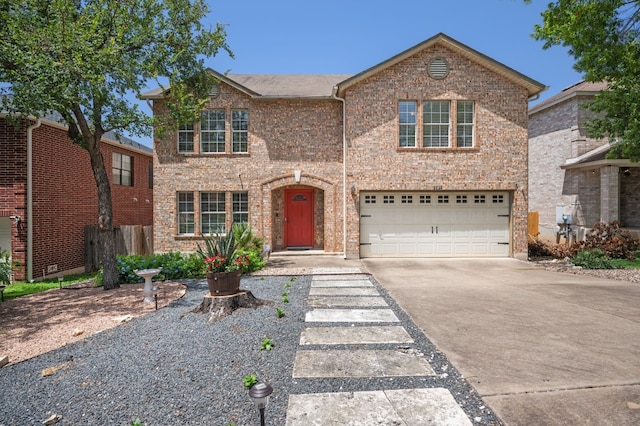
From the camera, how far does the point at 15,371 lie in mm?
4199

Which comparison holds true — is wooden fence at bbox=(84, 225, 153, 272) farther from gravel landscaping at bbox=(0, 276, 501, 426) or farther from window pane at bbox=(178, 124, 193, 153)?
gravel landscaping at bbox=(0, 276, 501, 426)

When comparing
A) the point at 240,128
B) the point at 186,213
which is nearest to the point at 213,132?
the point at 240,128

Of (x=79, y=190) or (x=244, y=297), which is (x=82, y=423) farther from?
(x=79, y=190)

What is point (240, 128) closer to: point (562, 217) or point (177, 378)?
point (177, 378)

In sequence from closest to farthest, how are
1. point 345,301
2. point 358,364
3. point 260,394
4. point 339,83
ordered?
point 260,394
point 358,364
point 345,301
point 339,83

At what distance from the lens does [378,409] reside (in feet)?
10.6

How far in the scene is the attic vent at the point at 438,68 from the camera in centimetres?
1264

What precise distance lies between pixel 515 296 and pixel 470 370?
172 inches

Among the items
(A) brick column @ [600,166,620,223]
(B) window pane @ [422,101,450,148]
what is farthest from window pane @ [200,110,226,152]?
(A) brick column @ [600,166,620,223]

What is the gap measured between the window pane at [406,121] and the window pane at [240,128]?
19.2 ft

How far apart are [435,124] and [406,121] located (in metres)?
1.08

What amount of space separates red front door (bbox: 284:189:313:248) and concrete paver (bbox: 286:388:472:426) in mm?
10631

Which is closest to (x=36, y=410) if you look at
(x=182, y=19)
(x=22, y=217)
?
(x=182, y=19)

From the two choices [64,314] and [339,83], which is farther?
[339,83]
